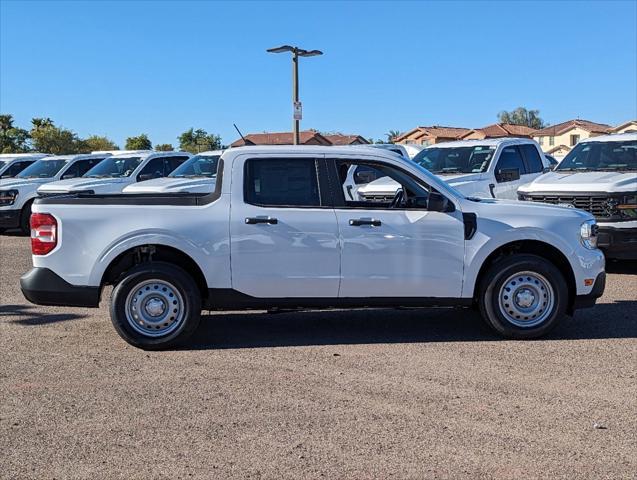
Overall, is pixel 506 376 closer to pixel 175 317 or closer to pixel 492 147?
pixel 175 317

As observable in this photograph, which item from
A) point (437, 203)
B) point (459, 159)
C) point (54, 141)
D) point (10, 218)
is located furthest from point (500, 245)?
point (54, 141)

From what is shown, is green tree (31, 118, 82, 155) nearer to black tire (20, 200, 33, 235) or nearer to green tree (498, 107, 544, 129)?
black tire (20, 200, 33, 235)

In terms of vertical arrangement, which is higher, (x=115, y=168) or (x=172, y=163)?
(x=172, y=163)

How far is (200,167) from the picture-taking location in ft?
47.7

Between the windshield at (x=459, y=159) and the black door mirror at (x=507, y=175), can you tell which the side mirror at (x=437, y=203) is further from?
the windshield at (x=459, y=159)

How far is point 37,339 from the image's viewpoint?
722 centimetres

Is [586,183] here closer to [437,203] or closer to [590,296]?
[590,296]

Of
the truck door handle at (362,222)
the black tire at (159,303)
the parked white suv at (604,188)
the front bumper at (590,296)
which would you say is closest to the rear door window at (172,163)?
the parked white suv at (604,188)

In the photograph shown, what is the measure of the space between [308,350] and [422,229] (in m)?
1.51

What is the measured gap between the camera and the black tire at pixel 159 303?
21.9 feet

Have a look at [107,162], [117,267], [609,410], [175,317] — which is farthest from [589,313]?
[107,162]

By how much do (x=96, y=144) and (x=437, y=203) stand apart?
183 ft

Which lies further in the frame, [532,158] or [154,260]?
[532,158]

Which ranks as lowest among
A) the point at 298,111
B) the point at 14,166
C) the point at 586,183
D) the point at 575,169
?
the point at 586,183
